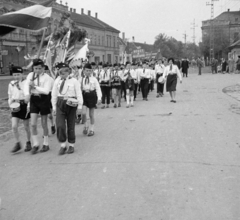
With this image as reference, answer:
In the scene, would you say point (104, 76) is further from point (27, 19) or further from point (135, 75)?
point (27, 19)

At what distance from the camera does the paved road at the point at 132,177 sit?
13.8 feet

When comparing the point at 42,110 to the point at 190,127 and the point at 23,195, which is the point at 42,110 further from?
the point at 190,127

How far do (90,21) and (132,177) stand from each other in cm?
6890

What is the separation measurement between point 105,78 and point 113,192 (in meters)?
9.45

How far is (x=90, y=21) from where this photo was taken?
71.2 m

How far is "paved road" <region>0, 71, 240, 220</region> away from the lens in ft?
13.8

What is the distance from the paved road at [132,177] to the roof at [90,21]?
58.0 metres

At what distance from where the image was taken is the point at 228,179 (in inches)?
203

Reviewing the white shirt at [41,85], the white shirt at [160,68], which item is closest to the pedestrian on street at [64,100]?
the white shirt at [41,85]

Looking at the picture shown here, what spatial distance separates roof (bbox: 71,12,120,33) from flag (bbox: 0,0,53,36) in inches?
2191

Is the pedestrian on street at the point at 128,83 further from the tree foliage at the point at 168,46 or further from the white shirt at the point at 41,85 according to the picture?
the tree foliage at the point at 168,46

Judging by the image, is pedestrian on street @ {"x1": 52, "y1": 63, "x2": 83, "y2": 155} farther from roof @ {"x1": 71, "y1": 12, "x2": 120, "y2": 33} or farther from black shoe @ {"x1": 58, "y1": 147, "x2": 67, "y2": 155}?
roof @ {"x1": 71, "y1": 12, "x2": 120, "y2": 33}

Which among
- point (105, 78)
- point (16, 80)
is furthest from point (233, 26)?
point (16, 80)

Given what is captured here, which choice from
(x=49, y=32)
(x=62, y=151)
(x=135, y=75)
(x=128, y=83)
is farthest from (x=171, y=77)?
(x=49, y=32)
